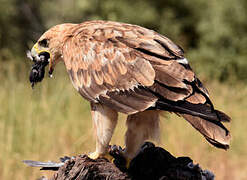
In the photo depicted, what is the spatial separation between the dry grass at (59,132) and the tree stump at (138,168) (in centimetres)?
153

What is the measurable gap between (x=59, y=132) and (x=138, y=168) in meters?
2.64

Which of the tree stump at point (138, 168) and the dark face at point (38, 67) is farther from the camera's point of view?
the dark face at point (38, 67)

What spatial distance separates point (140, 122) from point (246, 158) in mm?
4047

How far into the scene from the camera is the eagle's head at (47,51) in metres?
4.28

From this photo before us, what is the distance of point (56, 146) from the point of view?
6070 mm

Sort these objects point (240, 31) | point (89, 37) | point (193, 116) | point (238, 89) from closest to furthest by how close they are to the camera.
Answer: point (193, 116)
point (89, 37)
point (238, 89)
point (240, 31)

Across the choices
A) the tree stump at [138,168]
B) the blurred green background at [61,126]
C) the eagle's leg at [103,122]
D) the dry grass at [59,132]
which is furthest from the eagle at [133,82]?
the dry grass at [59,132]

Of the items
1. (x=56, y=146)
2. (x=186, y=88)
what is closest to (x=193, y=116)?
(x=186, y=88)

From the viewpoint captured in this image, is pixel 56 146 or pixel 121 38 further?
pixel 56 146

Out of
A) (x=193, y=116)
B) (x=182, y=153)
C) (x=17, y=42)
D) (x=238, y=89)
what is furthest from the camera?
(x=17, y=42)

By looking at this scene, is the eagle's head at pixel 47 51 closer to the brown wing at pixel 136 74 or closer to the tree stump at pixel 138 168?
the brown wing at pixel 136 74

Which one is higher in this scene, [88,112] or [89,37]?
[89,37]

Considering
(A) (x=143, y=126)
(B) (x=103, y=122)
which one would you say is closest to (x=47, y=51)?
(B) (x=103, y=122)

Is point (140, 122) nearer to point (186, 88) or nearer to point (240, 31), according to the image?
point (186, 88)
